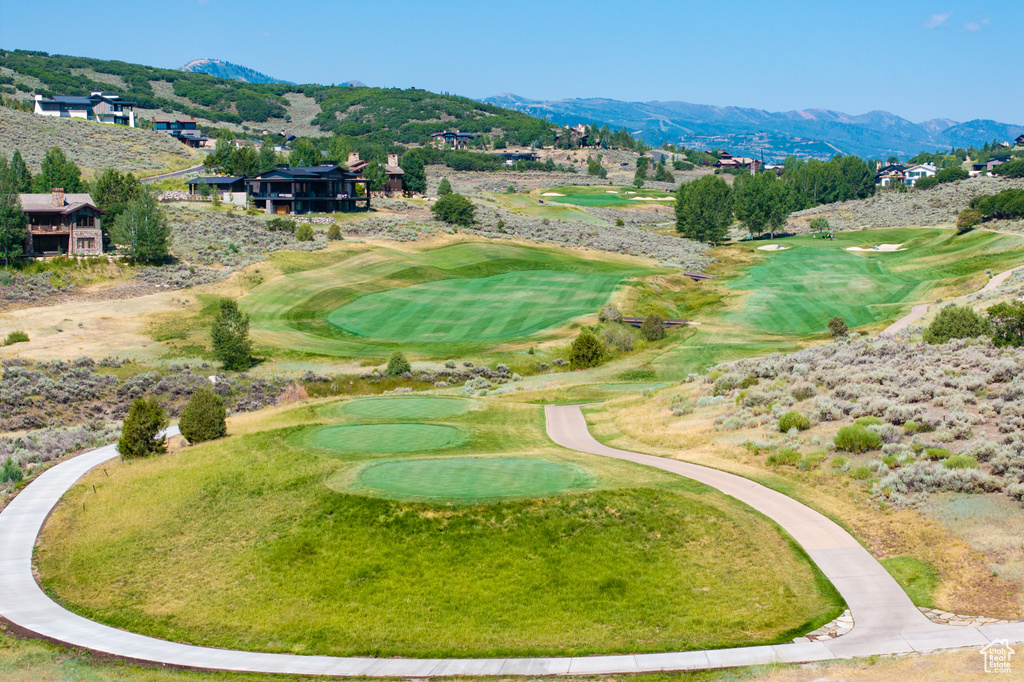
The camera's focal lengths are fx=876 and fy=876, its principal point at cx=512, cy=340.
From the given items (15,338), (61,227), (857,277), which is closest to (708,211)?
(857,277)

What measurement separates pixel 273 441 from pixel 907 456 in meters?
22.8

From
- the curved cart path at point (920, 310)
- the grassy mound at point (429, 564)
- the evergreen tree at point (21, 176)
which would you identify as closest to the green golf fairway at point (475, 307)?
the curved cart path at point (920, 310)

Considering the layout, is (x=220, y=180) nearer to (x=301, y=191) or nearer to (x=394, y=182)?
(x=301, y=191)

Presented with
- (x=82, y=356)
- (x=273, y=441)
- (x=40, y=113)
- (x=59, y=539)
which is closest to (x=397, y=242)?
(x=82, y=356)

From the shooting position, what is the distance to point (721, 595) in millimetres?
21516

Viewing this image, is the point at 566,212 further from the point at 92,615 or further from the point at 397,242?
the point at 92,615

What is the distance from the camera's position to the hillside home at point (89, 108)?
7318 inches

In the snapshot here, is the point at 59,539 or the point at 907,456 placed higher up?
the point at 907,456

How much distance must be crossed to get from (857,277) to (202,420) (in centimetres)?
8055

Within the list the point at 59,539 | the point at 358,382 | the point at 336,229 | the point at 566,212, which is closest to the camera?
the point at 59,539

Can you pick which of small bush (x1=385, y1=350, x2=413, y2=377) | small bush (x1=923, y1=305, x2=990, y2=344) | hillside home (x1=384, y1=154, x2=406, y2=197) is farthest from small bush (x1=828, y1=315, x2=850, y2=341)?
hillside home (x1=384, y1=154, x2=406, y2=197)

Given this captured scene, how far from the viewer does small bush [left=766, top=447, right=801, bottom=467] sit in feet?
100

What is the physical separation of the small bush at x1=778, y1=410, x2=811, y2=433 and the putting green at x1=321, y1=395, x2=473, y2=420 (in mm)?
14858

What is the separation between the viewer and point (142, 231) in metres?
83.2
